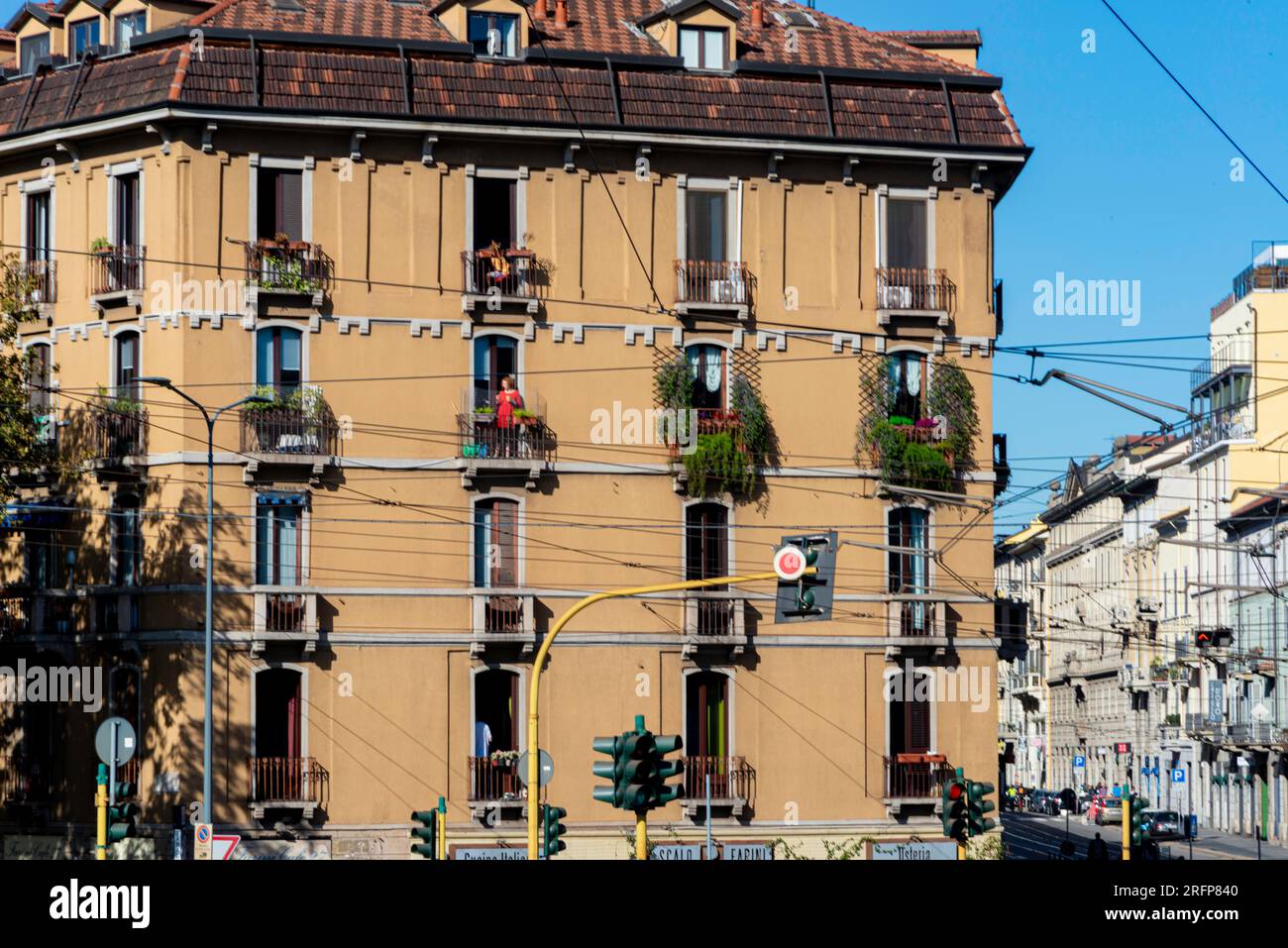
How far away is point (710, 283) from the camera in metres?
46.4

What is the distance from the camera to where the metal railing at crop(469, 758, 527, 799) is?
146 feet

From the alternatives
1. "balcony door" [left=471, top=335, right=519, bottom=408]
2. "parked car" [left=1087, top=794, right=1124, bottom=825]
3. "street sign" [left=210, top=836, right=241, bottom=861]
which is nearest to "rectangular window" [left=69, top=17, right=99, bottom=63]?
"balcony door" [left=471, top=335, right=519, bottom=408]

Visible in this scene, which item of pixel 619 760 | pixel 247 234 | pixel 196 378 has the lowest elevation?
pixel 619 760

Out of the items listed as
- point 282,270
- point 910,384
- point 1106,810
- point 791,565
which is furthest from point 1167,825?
point 791,565

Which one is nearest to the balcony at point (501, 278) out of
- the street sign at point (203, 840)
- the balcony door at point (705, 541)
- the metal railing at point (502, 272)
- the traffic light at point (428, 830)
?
the metal railing at point (502, 272)

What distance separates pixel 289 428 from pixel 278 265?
3.44 m

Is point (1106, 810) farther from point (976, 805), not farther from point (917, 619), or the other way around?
point (976, 805)

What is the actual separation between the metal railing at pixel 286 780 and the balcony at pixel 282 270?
951 centimetres

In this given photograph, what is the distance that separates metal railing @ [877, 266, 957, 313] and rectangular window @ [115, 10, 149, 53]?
17.2 m

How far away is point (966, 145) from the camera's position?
4719 centimetres

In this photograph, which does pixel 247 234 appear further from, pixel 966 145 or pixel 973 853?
pixel 973 853
